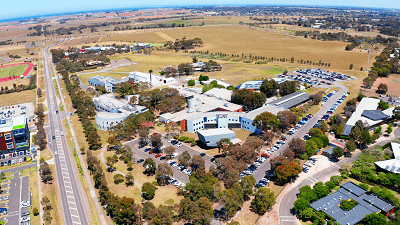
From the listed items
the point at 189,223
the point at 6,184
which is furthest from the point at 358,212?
the point at 6,184

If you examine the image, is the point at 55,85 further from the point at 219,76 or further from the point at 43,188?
the point at 43,188

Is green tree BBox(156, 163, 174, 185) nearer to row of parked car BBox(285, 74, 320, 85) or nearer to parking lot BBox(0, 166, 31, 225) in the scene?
parking lot BBox(0, 166, 31, 225)

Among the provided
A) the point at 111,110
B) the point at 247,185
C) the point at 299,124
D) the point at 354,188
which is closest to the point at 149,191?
the point at 247,185

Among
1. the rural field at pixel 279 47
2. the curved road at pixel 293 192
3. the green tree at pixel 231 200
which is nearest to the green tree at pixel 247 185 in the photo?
the green tree at pixel 231 200

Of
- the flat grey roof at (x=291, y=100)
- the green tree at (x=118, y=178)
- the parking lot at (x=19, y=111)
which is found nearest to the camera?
the green tree at (x=118, y=178)

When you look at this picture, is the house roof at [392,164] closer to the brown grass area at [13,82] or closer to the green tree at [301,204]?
the green tree at [301,204]

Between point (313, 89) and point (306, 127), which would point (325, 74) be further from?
point (306, 127)

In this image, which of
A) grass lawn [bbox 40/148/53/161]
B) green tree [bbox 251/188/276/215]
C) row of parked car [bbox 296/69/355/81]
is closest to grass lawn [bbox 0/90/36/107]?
grass lawn [bbox 40/148/53/161]
